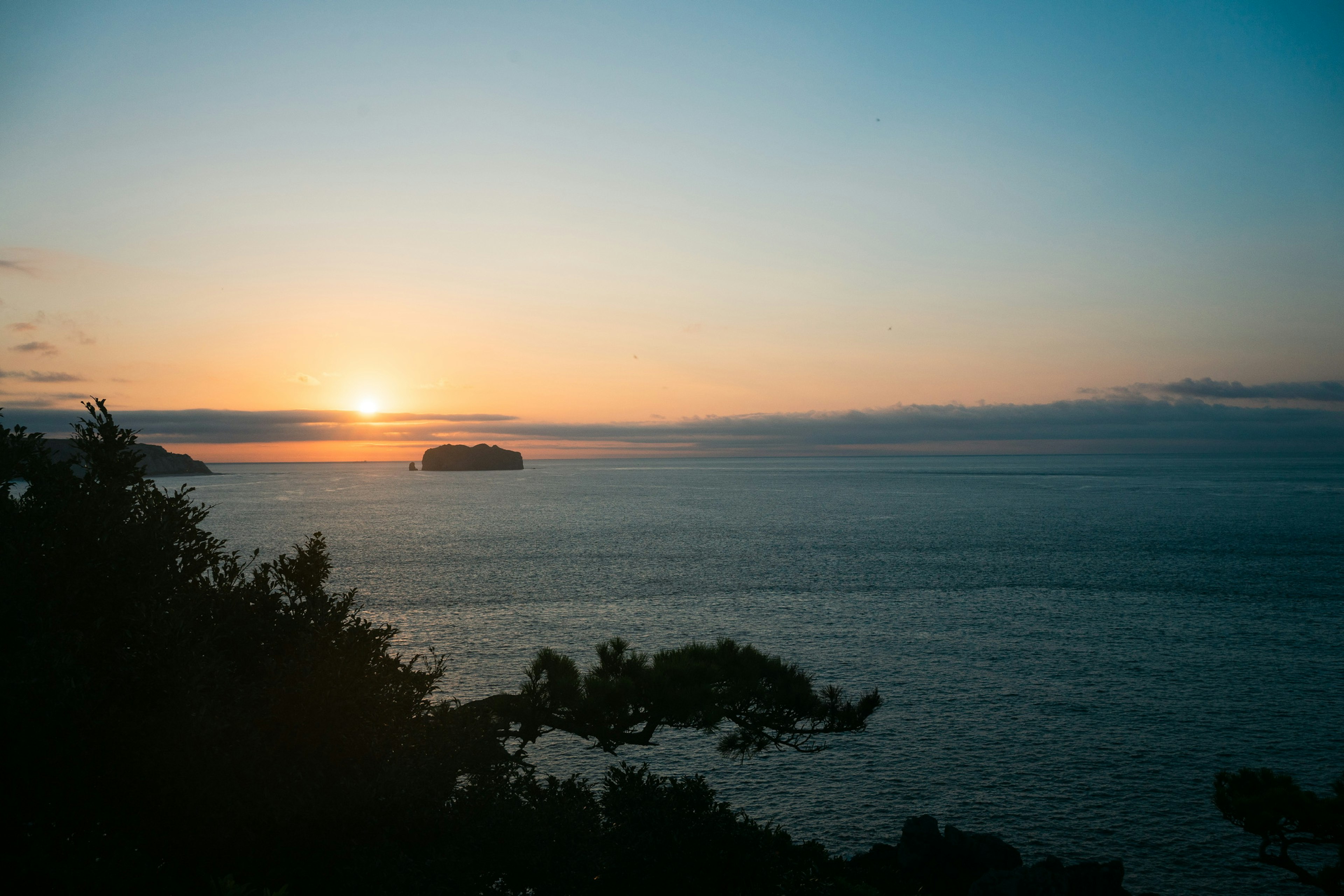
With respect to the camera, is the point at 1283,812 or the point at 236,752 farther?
the point at 1283,812

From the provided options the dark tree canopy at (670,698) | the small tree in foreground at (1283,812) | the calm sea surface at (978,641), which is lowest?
the calm sea surface at (978,641)

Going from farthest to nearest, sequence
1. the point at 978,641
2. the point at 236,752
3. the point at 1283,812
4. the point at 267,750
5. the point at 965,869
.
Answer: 1. the point at 978,641
2. the point at 965,869
3. the point at 1283,812
4. the point at 267,750
5. the point at 236,752

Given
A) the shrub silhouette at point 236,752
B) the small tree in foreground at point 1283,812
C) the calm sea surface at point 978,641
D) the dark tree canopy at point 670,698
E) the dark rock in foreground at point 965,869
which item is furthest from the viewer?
the calm sea surface at point 978,641

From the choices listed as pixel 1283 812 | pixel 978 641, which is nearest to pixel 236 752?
pixel 1283 812

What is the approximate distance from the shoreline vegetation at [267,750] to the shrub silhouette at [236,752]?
0.04 meters

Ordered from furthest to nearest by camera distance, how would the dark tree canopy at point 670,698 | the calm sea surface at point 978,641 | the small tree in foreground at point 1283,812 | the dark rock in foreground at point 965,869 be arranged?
the calm sea surface at point 978,641, the dark rock in foreground at point 965,869, the dark tree canopy at point 670,698, the small tree in foreground at point 1283,812

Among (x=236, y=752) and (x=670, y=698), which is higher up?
(x=236, y=752)

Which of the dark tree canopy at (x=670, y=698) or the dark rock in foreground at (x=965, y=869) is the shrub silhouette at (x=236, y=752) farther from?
the dark rock in foreground at (x=965, y=869)

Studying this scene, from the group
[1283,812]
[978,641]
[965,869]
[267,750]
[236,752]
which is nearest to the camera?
[236,752]

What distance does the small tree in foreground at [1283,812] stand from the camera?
1534 centimetres

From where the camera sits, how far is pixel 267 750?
41.7 ft

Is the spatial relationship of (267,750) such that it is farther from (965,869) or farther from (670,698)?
(965,869)

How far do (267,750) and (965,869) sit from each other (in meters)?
18.9

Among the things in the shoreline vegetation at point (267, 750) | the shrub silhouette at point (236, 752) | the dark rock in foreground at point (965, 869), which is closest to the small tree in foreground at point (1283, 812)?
the shoreline vegetation at point (267, 750)
